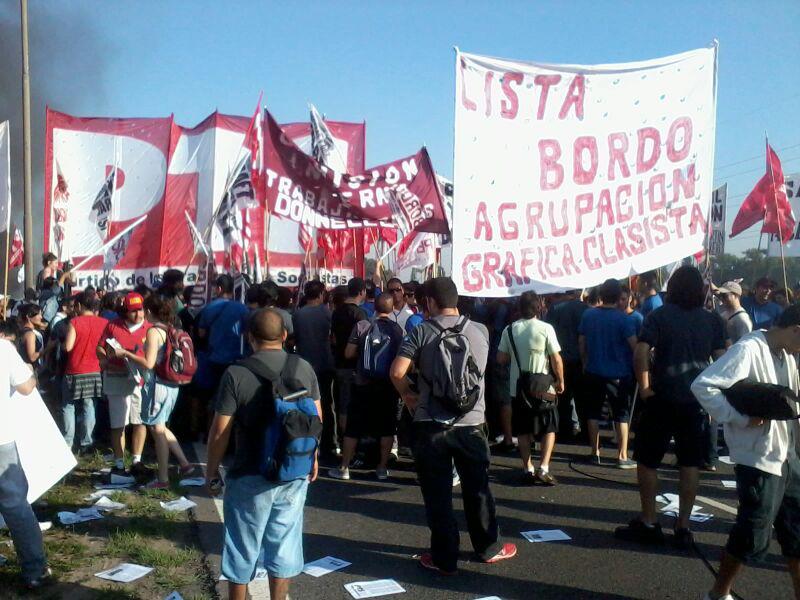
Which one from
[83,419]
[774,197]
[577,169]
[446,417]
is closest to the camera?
[446,417]

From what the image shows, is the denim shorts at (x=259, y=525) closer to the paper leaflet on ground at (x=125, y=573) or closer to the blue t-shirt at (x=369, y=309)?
the paper leaflet on ground at (x=125, y=573)

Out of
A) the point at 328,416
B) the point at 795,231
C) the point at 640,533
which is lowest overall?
the point at 640,533

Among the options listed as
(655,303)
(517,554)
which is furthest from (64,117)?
(517,554)

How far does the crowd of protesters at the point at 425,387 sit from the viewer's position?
386cm

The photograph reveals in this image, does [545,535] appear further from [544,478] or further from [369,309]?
[369,309]

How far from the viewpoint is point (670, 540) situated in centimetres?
524

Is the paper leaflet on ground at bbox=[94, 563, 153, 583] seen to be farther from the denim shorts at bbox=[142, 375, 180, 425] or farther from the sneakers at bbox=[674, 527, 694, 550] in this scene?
the sneakers at bbox=[674, 527, 694, 550]

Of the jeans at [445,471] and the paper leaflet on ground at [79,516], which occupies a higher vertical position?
the jeans at [445,471]

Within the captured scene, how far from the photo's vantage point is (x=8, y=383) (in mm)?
4445

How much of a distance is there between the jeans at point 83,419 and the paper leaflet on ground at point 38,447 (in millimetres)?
2970

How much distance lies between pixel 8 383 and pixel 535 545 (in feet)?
11.6

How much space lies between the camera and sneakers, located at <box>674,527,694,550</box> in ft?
16.8

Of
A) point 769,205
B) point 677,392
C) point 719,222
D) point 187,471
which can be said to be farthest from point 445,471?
point 719,222

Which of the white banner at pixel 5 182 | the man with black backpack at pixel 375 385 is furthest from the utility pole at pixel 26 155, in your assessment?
the man with black backpack at pixel 375 385
